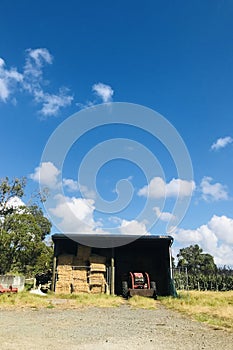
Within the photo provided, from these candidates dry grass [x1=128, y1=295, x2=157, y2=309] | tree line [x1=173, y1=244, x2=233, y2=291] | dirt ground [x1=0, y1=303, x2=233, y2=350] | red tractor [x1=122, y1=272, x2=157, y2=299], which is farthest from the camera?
tree line [x1=173, y1=244, x2=233, y2=291]

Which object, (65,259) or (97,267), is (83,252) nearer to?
(65,259)

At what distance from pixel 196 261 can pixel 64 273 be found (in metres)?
40.4

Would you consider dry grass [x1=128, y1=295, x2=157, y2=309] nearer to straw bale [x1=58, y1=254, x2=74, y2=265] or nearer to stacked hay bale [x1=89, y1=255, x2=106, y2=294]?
stacked hay bale [x1=89, y1=255, x2=106, y2=294]

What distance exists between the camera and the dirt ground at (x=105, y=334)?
5.48 meters

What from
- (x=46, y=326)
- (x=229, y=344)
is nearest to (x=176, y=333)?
(x=229, y=344)

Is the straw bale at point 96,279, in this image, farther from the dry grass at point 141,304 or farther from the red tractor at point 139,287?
the dry grass at point 141,304

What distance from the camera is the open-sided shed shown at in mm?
19266

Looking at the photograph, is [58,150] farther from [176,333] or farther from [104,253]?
[176,333]

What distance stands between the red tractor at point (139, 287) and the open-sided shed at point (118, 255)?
160 centimetres

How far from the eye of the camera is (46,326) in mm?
7227

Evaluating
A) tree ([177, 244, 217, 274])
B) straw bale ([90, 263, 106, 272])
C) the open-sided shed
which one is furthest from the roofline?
tree ([177, 244, 217, 274])

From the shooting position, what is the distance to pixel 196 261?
2144 inches

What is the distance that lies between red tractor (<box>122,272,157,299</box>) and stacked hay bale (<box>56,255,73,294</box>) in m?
3.66

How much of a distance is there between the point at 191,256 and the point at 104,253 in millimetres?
41118
